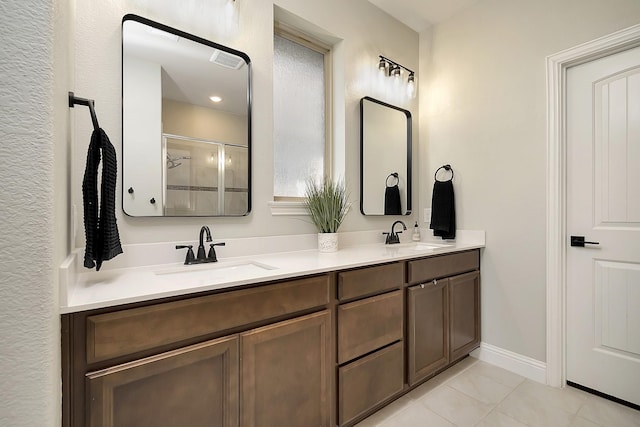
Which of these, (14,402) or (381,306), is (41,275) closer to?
(14,402)

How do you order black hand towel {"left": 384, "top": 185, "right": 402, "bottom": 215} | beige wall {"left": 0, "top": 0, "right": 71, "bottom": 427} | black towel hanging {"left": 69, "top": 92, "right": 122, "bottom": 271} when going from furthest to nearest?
black hand towel {"left": 384, "top": 185, "right": 402, "bottom": 215} → black towel hanging {"left": 69, "top": 92, "right": 122, "bottom": 271} → beige wall {"left": 0, "top": 0, "right": 71, "bottom": 427}

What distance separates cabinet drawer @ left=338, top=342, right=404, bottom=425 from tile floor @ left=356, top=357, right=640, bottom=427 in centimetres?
15

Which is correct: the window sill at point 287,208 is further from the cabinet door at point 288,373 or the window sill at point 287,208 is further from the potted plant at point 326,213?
the cabinet door at point 288,373

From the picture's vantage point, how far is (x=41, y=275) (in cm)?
68

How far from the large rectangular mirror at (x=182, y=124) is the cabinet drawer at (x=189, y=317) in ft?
2.13

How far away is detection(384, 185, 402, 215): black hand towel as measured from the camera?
248cm

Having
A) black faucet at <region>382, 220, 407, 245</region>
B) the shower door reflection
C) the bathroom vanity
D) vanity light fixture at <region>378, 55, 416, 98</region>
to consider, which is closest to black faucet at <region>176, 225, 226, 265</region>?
the shower door reflection

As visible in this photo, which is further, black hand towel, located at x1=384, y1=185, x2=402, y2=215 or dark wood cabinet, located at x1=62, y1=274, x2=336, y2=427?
black hand towel, located at x1=384, y1=185, x2=402, y2=215

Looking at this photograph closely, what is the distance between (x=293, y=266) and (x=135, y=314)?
66cm

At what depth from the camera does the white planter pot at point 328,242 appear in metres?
1.94

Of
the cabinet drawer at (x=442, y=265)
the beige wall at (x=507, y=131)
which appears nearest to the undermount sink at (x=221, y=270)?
the cabinet drawer at (x=442, y=265)

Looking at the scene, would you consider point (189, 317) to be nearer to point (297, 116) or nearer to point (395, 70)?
point (297, 116)

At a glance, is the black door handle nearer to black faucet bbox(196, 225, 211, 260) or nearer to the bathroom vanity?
the bathroom vanity

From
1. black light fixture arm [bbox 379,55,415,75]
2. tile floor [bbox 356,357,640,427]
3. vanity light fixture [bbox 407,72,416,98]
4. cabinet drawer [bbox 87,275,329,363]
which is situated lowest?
tile floor [bbox 356,357,640,427]
